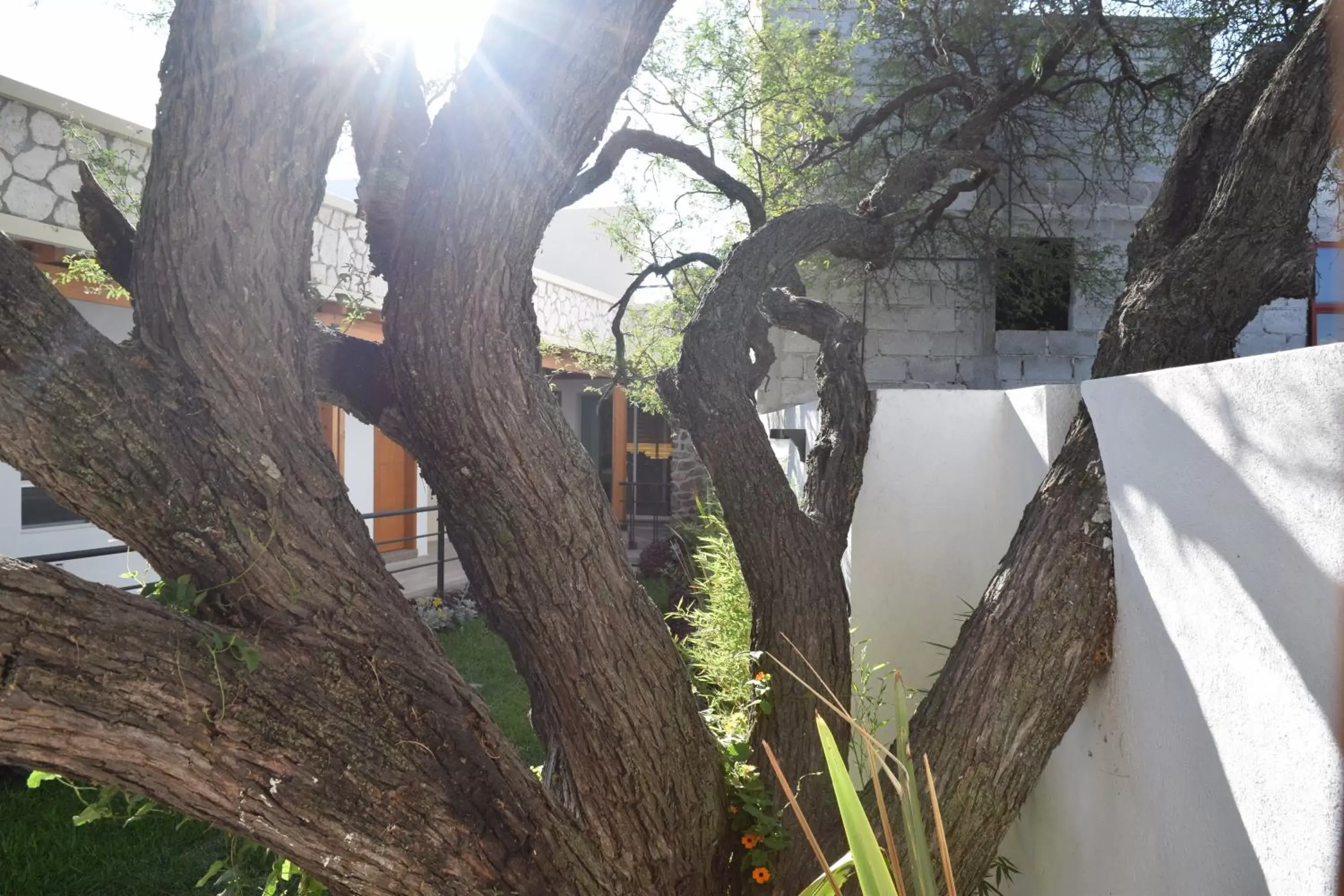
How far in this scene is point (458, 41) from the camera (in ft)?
10.7

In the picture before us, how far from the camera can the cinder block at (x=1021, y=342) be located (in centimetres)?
688

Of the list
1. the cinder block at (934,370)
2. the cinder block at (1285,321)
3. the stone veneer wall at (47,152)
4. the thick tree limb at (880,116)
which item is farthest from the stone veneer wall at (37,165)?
the cinder block at (1285,321)

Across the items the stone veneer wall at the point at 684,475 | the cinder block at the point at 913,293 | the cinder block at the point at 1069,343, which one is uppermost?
the cinder block at the point at 913,293

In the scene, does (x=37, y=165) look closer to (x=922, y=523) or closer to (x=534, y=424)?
(x=534, y=424)

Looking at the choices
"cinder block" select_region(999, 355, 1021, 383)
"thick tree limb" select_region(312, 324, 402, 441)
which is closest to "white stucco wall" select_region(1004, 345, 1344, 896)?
"thick tree limb" select_region(312, 324, 402, 441)

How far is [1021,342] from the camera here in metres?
6.89

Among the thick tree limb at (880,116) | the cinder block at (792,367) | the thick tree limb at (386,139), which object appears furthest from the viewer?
the cinder block at (792,367)

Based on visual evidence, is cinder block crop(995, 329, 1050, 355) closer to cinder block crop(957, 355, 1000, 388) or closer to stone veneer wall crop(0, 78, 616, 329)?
cinder block crop(957, 355, 1000, 388)

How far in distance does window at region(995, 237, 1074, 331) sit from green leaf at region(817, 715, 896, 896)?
597 cm

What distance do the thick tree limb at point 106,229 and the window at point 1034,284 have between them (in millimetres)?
5767

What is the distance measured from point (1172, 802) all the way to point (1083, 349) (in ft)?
18.2

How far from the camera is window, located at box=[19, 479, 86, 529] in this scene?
655cm

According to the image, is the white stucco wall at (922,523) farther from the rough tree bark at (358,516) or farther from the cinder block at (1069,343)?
the cinder block at (1069,343)

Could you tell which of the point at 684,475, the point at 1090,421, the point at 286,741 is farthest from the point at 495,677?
the point at 684,475
